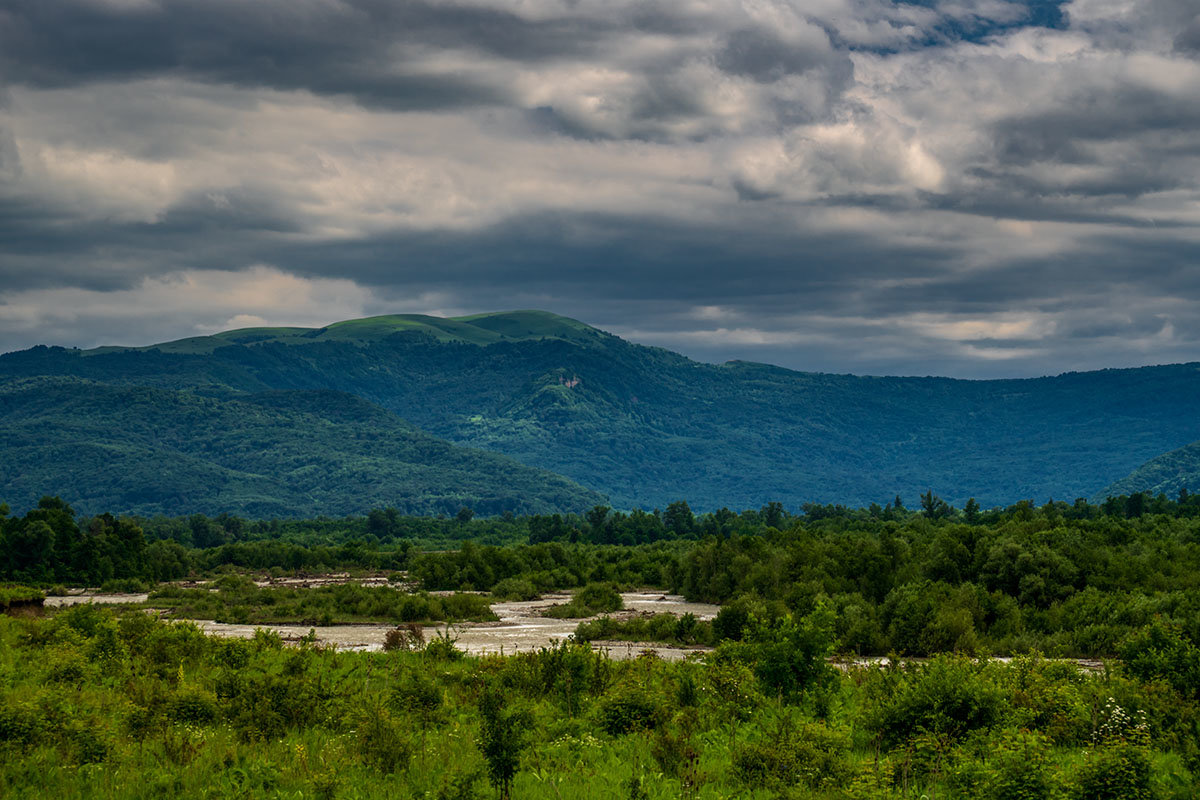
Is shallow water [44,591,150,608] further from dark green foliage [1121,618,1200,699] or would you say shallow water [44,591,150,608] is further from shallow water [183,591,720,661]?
dark green foliage [1121,618,1200,699]

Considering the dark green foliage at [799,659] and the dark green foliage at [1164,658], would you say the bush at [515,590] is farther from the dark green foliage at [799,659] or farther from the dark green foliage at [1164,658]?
the dark green foliage at [1164,658]

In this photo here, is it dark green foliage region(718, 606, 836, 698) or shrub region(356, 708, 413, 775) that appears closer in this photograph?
shrub region(356, 708, 413, 775)

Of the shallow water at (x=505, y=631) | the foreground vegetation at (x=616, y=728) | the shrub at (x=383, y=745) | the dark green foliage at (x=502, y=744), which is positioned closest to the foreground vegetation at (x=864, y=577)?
the shallow water at (x=505, y=631)

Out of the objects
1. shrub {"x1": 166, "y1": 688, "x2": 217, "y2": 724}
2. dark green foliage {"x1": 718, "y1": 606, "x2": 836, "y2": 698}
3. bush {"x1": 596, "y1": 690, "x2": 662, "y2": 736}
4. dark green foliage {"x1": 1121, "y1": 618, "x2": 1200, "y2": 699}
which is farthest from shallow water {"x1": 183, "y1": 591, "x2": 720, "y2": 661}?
dark green foliage {"x1": 1121, "y1": 618, "x2": 1200, "y2": 699}

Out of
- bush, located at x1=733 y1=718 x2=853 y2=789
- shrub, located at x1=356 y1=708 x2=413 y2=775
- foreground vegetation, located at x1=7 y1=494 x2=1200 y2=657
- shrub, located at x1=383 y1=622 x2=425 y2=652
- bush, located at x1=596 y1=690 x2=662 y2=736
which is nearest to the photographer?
bush, located at x1=733 y1=718 x2=853 y2=789

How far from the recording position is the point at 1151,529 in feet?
319

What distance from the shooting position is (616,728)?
3047 centimetres

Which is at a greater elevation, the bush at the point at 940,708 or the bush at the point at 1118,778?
the bush at the point at 1118,778

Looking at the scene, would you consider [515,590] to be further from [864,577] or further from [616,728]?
[616,728]

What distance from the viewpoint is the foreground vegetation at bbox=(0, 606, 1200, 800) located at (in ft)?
78.0

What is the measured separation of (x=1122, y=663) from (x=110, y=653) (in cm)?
3364

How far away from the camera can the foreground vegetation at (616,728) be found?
2377cm

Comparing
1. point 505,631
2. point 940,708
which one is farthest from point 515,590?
point 940,708

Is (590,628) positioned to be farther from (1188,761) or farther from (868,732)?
(1188,761)
